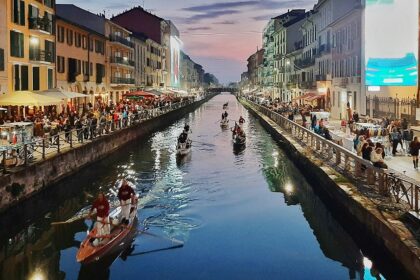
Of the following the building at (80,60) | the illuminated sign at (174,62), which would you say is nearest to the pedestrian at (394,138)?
the building at (80,60)

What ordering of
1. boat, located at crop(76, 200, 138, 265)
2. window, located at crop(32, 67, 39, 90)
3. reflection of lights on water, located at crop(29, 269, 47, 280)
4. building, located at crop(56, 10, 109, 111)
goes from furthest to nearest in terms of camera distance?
building, located at crop(56, 10, 109, 111), window, located at crop(32, 67, 39, 90), reflection of lights on water, located at crop(29, 269, 47, 280), boat, located at crop(76, 200, 138, 265)

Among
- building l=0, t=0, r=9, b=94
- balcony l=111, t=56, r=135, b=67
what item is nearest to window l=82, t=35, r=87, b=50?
balcony l=111, t=56, r=135, b=67

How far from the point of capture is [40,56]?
43.3 m

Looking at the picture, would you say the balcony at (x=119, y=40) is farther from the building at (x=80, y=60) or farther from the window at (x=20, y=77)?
the window at (x=20, y=77)

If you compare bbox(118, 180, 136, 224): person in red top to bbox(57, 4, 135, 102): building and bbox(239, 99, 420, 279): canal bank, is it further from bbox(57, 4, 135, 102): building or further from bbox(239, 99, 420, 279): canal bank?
bbox(57, 4, 135, 102): building

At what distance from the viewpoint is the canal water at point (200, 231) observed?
50.5ft

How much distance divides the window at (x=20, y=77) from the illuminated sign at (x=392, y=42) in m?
24.3

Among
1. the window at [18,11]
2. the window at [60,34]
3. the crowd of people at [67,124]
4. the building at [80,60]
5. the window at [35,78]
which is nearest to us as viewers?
the crowd of people at [67,124]

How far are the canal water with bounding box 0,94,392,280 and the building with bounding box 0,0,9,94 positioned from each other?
923 centimetres

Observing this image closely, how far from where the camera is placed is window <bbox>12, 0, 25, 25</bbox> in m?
38.4

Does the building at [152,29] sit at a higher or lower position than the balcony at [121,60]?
higher

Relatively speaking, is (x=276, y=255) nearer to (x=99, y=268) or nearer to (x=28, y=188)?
(x=99, y=268)

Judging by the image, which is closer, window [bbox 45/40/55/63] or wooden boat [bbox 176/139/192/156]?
wooden boat [bbox 176/139/192/156]

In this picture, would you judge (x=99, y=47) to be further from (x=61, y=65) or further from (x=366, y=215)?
(x=366, y=215)
